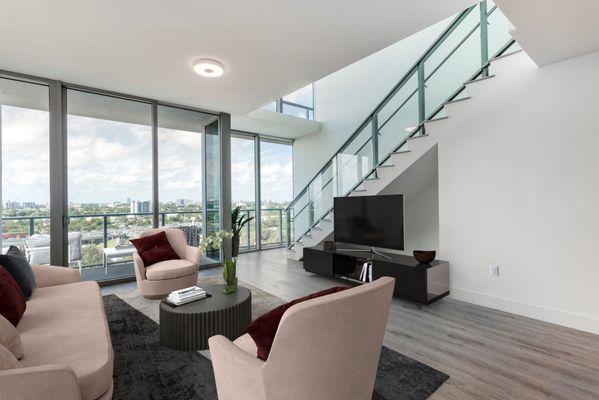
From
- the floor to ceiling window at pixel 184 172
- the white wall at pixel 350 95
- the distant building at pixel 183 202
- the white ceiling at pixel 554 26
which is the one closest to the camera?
the white ceiling at pixel 554 26

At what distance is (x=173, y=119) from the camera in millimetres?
5043

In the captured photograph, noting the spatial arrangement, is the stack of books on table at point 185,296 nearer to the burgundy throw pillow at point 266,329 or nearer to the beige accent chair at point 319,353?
the beige accent chair at point 319,353

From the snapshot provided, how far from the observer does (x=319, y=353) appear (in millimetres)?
1104

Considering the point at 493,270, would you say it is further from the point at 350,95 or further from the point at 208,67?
the point at 350,95

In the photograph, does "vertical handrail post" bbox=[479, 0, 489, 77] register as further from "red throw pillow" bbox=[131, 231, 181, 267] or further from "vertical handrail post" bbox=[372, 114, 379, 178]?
"red throw pillow" bbox=[131, 231, 181, 267]

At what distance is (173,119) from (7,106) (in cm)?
202

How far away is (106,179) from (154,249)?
1515 mm

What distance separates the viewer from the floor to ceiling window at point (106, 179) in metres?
4.19

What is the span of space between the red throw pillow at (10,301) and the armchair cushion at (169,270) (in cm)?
146

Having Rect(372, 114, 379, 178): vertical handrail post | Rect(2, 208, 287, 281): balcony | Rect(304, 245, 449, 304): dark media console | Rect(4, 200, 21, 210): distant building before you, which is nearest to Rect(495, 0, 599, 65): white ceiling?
Rect(372, 114, 379, 178): vertical handrail post

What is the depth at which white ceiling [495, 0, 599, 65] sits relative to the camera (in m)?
2.06

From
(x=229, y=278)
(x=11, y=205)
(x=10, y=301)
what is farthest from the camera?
(x=11, y=205)

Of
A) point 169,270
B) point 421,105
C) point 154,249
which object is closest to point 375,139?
point 421,105

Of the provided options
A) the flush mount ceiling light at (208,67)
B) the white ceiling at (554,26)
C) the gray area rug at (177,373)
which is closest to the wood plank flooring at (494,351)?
the gray area rug at (177,373)
